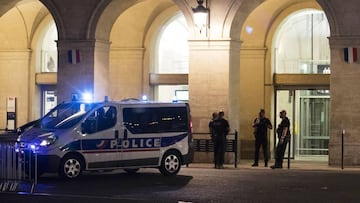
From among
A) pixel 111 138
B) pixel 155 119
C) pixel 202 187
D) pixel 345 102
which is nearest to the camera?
pixel 202 187

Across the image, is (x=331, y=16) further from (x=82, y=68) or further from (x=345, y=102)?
(x=82, y=68)

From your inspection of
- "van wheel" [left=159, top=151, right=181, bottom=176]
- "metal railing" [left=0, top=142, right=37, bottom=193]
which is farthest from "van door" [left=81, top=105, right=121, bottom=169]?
"metal railing" [left=0, top=142, right=37, bottom=193]

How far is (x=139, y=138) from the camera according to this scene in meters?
19.3

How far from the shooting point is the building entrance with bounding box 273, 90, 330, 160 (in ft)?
93.1

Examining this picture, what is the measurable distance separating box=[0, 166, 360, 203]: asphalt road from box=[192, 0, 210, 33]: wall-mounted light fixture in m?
5.09

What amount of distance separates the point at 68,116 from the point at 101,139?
105 cm

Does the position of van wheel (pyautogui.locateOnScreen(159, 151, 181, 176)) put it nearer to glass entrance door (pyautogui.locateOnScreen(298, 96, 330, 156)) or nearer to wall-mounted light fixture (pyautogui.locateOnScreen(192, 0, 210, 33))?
wall-mounted light fixture (pyautogui.locateOnScreen(192, 0, 210, 33))

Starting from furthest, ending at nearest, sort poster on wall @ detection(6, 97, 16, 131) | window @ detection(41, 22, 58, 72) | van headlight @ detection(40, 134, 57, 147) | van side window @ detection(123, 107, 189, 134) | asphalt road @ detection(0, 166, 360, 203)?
window @ detection(41, 22, 58, 72)
poster on wall @ detection(6, 97, 16, 131)
van side window @ detection(123, 107, 189, 134)
van headlight @ detection(40, 134, 57, 147)
asphalt road @ detection(0, 166, 360, 203)

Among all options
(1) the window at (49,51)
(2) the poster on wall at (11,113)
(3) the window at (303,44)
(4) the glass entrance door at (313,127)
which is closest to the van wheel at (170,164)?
(4) the glass entrance door at (313,127)

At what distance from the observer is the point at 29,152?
1670 centimetres

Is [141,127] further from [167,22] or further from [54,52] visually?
[54,52]

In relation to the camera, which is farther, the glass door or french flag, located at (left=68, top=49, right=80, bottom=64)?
the glass door

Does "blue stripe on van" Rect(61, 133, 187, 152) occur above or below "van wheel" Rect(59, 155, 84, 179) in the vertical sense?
above

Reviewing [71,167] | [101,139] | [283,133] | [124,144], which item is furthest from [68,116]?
[283,133]
